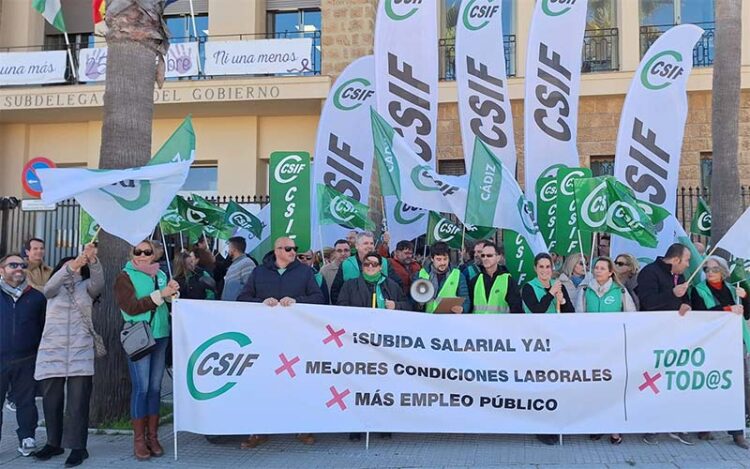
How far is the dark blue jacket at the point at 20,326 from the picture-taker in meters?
5.93

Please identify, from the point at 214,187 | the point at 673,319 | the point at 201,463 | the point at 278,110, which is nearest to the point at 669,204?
the point at 673,319

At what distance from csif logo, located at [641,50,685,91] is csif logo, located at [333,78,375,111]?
425cm

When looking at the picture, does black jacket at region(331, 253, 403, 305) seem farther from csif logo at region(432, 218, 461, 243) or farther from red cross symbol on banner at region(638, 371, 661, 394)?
red cross symbol on banner at region(638, 371, 661, 394)

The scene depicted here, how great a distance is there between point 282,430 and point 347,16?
460 inches

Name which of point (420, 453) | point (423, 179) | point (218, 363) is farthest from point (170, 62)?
point (420, 453)

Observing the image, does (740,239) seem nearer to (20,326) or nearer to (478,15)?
(478,15)

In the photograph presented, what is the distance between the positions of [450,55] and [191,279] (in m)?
10.2

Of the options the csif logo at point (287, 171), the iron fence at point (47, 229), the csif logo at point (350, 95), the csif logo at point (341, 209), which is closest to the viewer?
the csif logo at point (287, 171)

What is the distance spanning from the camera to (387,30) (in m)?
10.3

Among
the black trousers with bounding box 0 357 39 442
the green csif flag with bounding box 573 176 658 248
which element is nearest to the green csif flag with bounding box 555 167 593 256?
the green csif flag with bounding box 573 176 658 248

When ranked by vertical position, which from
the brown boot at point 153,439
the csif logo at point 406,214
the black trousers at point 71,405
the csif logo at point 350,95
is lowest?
the brown boot at point 153,439

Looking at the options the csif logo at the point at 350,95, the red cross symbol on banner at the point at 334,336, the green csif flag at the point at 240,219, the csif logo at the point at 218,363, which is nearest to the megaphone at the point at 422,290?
the red cross symbol on banner at the point at 334,336

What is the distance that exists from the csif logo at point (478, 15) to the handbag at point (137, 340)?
276 inches

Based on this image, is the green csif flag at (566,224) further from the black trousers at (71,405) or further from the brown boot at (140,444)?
the black trousers at (71,405)
